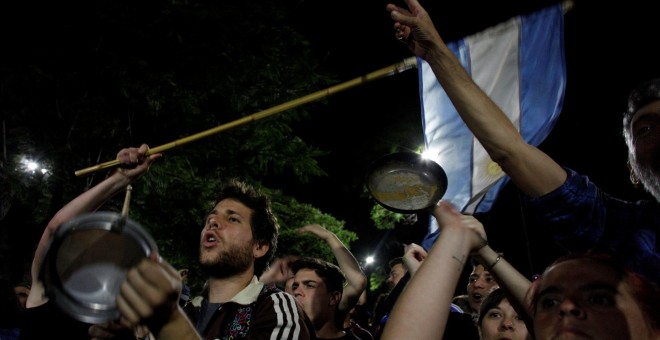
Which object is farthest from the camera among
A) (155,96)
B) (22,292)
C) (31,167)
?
(155,96)

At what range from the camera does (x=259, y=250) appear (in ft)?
12.0

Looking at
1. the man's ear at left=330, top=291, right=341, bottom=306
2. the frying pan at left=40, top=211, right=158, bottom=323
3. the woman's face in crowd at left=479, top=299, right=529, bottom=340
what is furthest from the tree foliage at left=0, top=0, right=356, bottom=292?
the frying pan at left=40, top=211, right=158, bottom=323

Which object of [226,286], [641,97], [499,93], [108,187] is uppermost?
[499,93]

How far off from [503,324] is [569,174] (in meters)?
1.79

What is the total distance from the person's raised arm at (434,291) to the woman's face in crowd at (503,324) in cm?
199

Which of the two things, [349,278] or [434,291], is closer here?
[434,291]

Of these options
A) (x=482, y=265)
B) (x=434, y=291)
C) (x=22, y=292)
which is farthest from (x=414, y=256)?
(x=22, y=292)

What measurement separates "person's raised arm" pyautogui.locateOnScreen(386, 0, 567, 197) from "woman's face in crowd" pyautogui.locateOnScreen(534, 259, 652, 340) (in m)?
0.33

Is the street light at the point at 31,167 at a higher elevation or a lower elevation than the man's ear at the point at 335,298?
lower

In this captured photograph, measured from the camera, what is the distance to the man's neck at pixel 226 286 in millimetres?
3311

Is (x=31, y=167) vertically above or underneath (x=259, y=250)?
underneath

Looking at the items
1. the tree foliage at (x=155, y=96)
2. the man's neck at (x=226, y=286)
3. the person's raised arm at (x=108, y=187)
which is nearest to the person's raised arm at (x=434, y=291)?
the man's neck at (x=226, y=286)

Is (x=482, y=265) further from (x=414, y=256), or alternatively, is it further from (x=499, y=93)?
(x=499, y=93)

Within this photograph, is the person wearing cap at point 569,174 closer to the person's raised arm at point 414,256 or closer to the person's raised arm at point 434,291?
the person's raised arm at point 434,291
